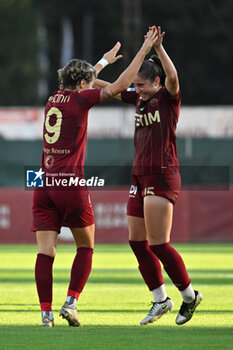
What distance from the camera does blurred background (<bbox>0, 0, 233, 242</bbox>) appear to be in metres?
23.8

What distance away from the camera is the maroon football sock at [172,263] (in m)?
8.69

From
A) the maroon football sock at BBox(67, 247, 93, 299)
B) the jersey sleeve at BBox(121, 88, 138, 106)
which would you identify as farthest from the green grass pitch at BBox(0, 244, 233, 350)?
the jersey sleeve at BBox(121, 88, 138, 106)

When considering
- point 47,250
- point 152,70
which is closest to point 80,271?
point 47,250

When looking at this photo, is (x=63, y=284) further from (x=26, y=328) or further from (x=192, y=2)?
(x=192, y=2)

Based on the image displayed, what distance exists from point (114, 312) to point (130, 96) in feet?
6.86

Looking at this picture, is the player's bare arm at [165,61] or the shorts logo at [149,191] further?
the shorts logo at [149,191]

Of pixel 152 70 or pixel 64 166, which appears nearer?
pixel 64 166

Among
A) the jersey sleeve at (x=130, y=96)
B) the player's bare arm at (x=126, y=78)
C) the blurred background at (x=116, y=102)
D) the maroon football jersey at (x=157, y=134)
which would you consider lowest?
the blurred background at (x=116, y=102)

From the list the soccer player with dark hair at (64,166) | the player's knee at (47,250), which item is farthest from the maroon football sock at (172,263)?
the player's knee at (47,250)

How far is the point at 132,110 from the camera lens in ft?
124

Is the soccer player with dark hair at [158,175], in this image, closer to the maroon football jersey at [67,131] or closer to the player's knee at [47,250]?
the maroon football jersey at [67,131]

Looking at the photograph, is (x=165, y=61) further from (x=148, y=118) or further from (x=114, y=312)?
(x=114, y=312)

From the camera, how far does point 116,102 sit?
53438 millimetres

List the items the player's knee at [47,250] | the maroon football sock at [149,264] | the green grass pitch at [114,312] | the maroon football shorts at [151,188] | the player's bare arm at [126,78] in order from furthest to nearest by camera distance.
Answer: the maroon football sock at [149,264] < the maroon football shorts at [151,188] < the player's knee at [47,250] < the player's bare arm at [126,78] < the green grass pitch at [114,312]
